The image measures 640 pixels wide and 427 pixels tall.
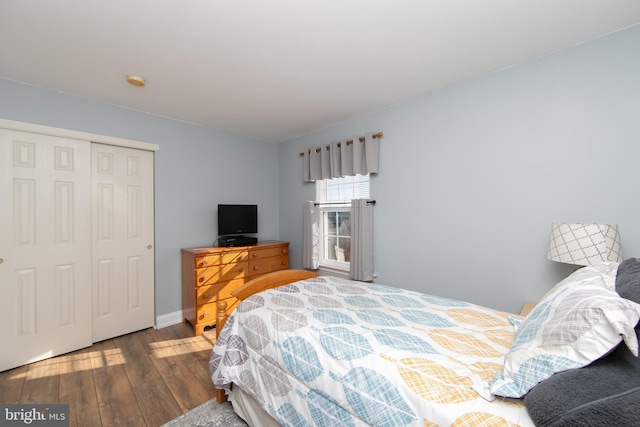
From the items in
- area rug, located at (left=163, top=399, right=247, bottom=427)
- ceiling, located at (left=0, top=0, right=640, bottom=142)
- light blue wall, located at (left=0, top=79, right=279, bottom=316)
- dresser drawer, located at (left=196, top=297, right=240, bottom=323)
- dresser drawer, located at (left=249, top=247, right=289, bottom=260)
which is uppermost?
ceiling, located at (left=0, top=0, right=640, bottom=142)

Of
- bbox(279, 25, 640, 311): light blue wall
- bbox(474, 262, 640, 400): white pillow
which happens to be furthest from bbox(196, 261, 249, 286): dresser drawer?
bbox(474, 262, 640, 400): white pillow

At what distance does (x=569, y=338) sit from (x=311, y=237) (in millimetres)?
2797

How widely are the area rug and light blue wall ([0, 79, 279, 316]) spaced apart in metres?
1.65

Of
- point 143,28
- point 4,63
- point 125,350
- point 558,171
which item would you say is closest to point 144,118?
point 4,63

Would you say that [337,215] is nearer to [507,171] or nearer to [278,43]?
[507,171]

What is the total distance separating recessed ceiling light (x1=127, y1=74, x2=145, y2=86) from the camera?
6.98 ft

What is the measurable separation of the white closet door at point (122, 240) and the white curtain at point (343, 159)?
1851 millimetres

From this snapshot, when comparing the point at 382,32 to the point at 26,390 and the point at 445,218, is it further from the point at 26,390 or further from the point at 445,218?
the point at 26,390

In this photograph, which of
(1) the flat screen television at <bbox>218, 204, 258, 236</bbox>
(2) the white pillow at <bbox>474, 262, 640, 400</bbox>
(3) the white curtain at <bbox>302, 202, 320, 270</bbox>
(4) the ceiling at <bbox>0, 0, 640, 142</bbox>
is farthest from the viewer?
(3) the white curtain at <bbox>302, 202, 320, 270</bbox>

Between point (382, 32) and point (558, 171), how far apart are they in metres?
1.55

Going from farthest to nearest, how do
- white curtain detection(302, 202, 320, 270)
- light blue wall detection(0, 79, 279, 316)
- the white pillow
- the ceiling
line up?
1. white curtain detection(302, 202, 320, 270)
2. light blue wall detection(0, 79, 279, 316)
3. the ceiling
4. the white pillow

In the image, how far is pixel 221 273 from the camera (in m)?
3.02

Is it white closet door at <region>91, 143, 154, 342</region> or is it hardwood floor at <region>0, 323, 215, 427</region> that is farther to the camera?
white closet door at <region>91, 143, 154, 342</region>

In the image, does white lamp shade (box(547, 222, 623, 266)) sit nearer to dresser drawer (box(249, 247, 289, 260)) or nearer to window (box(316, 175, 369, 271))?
window (box(316, 175, 369, 271))
